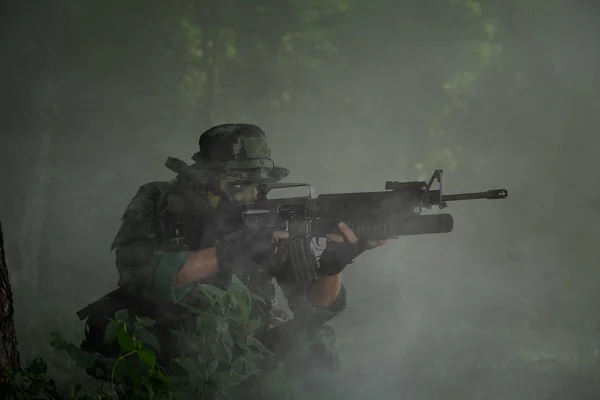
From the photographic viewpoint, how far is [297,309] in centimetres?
190

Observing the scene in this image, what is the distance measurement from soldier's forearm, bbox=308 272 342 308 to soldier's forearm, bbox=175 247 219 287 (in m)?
0.35

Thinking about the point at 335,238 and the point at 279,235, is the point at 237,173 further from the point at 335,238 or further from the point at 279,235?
the point at 335,238

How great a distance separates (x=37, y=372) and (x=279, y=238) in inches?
29.9

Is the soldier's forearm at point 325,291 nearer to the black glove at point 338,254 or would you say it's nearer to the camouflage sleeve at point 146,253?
the black glove at point 338,254

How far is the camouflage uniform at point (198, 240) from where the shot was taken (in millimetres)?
1760

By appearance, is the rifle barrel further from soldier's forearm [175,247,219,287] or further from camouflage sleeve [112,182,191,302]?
camouflage sleeve [112,182,191,302]

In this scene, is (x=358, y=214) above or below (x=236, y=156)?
below

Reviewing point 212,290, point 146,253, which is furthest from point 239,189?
point 212,290

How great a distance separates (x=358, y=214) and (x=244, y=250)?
37 cm

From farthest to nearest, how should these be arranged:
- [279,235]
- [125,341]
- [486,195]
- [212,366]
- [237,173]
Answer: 1. [237,173]
2. [279,235]
3. [486,195]
4. [212,366]
5. [125,341]

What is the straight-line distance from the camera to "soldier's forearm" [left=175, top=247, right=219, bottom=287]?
68.6 inches

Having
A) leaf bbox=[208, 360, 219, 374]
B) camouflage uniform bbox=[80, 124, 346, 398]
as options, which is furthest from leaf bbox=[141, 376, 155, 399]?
camouflage uniform bbox=[80, 124, 346, 398]

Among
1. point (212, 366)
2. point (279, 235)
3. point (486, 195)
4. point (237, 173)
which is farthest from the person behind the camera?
point (237, 173)

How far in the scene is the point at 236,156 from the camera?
189cm
